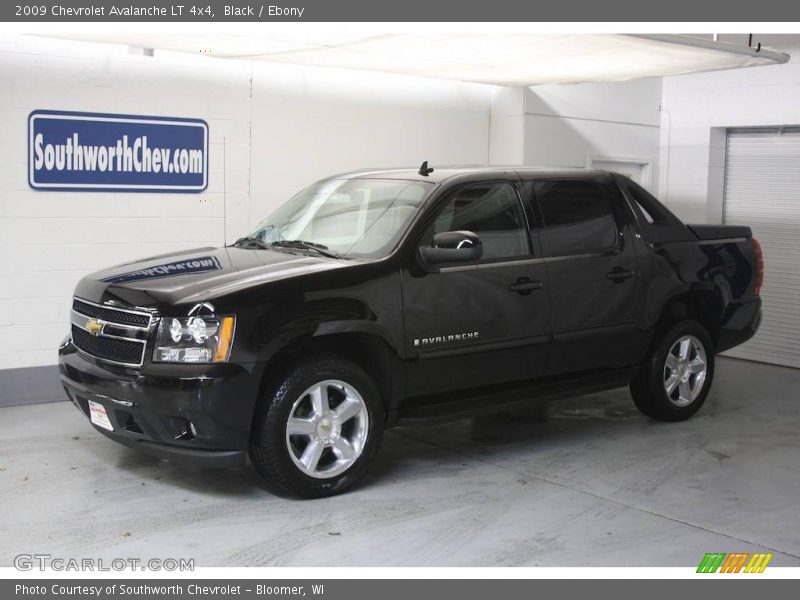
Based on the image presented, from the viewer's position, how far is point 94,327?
543 cm

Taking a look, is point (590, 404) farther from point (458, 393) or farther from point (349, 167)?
point (349, 167)

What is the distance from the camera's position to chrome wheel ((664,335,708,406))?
7172mm

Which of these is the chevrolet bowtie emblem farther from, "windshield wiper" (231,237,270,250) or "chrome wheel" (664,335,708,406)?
"chrome wheel" (664,335,708,406)

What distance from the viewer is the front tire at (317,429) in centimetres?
518

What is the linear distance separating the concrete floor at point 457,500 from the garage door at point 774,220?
3.08 metres

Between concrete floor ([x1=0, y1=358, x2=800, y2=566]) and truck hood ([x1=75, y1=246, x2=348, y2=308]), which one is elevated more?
truck hood ([x1=75, y1=246, x2=348, y2=308])

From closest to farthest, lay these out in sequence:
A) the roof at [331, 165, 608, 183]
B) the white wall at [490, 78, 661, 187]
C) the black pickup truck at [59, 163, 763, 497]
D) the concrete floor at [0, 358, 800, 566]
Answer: the concrete floor at [0, 358, 800, 566] → the black pickup truck at [59, 163, 763, 497] → the roof at [331, 165, 608, 183] → the white wall at [490, 78, 661, 187]

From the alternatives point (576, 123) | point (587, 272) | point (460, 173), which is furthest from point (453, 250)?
point (576, 123)

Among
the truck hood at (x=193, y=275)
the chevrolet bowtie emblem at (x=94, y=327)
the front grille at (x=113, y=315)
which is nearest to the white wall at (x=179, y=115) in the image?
the truck hood at (x=193, y=275)

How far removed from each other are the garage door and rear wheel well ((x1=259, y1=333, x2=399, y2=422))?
6088mm

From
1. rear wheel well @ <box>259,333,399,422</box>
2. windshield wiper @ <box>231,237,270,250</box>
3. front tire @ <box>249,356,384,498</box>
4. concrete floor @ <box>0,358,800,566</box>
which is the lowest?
concrete floor @ <box>0,358,800,566</box>

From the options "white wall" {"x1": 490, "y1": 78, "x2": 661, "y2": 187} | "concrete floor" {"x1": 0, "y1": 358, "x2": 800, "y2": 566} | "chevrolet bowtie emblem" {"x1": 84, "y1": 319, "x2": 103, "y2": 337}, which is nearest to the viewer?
"concrete floor" {"x1": 0, "y1": 358, "x2": 800, "y2": 566}

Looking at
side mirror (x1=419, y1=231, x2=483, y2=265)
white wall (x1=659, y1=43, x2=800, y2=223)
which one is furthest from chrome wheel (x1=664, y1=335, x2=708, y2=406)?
white wall (x1=659, y1=43, x2=800, y2=223)

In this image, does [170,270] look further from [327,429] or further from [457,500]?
[457,500]
